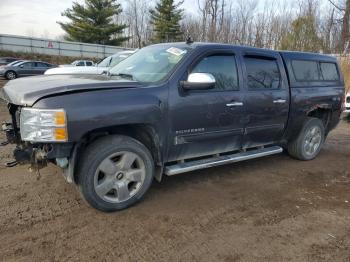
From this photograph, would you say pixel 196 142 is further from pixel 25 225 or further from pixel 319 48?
pixel 319 48

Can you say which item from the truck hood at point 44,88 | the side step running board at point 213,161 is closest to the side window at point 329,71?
the side step running board at point 213,161

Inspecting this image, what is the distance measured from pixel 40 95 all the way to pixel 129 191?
55.0 inches

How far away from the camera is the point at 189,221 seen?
3.60 meters

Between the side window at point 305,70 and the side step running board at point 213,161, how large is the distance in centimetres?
125

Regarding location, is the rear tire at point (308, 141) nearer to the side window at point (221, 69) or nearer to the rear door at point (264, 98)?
the rear door at point (264, 98)

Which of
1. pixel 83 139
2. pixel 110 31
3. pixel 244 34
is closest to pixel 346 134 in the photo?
pixel 83 139

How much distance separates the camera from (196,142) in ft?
14.0

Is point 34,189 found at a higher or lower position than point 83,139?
lower

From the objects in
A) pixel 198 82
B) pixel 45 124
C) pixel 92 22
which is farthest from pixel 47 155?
pixel 92 22

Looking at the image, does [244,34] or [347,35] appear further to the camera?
[244,34]

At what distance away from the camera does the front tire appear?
3.51 m

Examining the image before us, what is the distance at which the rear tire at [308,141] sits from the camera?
232 inches

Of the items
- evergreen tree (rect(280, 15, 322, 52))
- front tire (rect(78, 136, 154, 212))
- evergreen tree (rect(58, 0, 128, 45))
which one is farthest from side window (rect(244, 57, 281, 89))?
evergreen tree (rect(58, 0, 128, 45))

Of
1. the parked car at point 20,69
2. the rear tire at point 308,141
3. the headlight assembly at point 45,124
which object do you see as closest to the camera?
the headlight assembly at point 45,124
